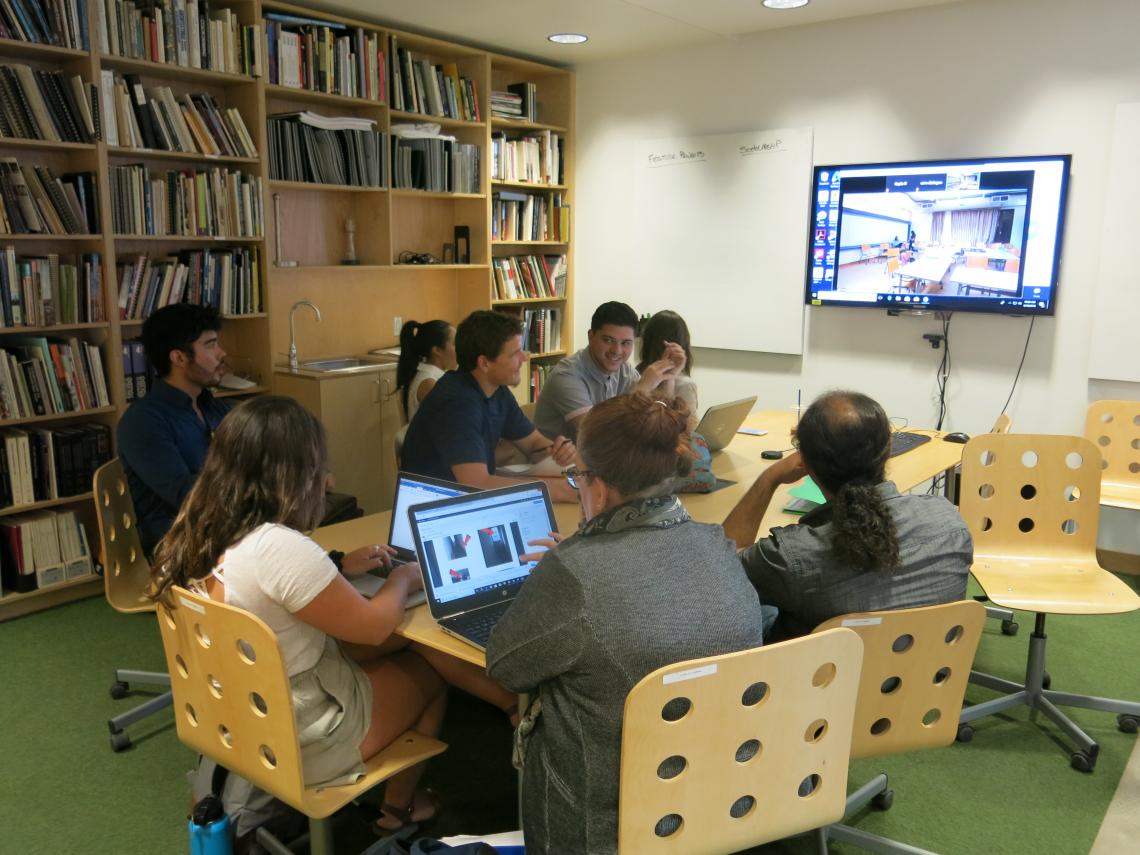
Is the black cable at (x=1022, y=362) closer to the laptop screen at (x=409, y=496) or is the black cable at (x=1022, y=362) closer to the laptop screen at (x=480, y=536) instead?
the laptop screen at (x=480, y=536)

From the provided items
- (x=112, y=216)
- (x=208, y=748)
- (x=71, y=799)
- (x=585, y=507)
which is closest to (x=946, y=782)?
(x=585, y=507)

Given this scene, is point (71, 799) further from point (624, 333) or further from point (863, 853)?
point (624, 333)

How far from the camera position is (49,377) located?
3730 mm

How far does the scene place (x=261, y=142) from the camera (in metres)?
4.32

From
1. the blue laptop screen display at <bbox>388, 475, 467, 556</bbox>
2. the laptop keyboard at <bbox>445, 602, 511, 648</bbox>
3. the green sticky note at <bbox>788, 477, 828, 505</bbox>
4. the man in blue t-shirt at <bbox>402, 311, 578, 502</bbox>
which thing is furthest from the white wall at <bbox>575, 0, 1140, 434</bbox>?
the laptop keyboard at <bbox>445, 602, 511, 648</bbox>

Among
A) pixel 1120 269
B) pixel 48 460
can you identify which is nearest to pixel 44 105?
pixel 48 460

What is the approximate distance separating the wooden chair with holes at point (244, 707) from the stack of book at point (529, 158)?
4216 mm

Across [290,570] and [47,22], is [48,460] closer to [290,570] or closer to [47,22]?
[47,22]

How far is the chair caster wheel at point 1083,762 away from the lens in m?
2.65

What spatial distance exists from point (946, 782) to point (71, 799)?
245 centimetres

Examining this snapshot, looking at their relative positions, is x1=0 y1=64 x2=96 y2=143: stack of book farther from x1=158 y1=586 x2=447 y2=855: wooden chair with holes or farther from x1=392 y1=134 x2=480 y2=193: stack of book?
x1=158 y1=586 x2=447 y2=855: wooden chair with holes

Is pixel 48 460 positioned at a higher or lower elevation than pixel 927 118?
lower

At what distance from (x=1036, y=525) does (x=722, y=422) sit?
1.13 metres

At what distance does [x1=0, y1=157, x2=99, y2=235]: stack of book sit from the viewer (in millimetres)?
3562
